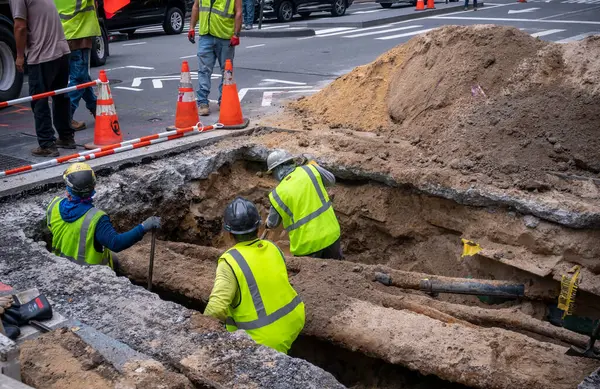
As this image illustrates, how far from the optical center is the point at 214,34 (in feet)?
30.7

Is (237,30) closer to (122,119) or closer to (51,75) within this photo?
(122,119)

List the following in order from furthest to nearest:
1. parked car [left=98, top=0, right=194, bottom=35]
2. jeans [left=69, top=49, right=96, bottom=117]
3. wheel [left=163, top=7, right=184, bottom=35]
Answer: wheel [left=163, top=7, right=184, bottom=35]
parked car [left=98, top=0, right=194, bottom=35]
jeans [left=69, top=49, right=96, bottom=117]

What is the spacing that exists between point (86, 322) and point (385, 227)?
12.0 feet

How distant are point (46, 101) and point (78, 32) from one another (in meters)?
1.31

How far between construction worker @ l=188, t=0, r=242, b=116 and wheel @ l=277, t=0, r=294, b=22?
13204 mm

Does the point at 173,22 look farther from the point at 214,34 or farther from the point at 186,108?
the point at 186,108

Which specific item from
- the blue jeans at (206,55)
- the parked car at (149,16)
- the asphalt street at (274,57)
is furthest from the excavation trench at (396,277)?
the parked car at (149,16)

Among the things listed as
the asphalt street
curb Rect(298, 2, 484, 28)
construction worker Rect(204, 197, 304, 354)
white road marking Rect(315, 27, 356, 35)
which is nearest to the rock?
construction worker Rect(204, 197, 304, 354)

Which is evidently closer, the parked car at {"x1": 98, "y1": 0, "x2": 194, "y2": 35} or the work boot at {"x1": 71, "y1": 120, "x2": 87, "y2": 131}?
the work boot at {"x1": 71, "y1": 120, "x2": 87, "y2": 131}

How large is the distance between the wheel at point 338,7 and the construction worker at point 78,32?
16248 millimetres

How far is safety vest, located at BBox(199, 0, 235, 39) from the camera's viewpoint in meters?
9.28

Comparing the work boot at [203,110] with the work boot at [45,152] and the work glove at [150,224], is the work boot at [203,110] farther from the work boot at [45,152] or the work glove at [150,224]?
the work glove at [150,224]

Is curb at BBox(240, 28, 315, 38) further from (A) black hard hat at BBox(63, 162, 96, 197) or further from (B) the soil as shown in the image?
(B) the soil

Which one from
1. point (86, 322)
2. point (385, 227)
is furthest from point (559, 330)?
point (86, 322)
